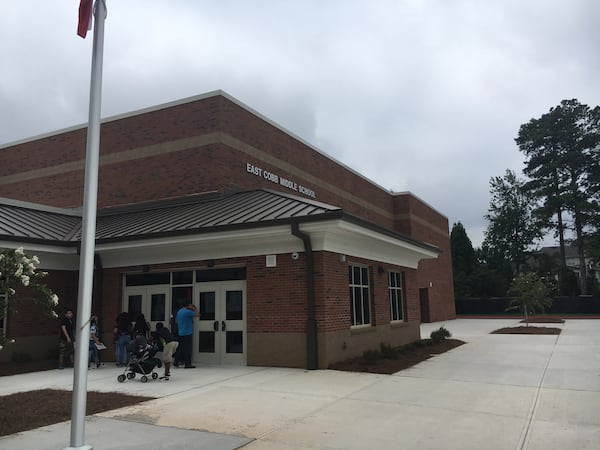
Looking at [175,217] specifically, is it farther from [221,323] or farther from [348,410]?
[348,410]

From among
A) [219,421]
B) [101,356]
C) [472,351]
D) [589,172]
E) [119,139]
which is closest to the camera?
[219,421]

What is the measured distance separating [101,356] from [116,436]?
930 cm

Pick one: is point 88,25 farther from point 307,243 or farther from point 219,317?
point 219,317

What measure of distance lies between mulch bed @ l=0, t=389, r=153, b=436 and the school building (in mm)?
4533

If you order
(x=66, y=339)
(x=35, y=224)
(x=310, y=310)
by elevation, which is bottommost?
(x=66, y=339)

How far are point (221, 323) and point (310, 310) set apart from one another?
2.83m

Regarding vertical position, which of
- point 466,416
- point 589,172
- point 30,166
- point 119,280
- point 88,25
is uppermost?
point 589,172

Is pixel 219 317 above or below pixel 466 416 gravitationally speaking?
above

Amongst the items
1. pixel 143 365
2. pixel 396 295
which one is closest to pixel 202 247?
pixel 143 365

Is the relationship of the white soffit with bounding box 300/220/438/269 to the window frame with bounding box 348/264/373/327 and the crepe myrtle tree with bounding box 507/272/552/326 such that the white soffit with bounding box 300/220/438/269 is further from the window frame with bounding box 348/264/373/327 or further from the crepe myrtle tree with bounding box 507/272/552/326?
the crepe myrtle tree with bounding box 507/272/552/326

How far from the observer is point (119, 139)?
2056cm

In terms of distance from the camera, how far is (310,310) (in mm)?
12094

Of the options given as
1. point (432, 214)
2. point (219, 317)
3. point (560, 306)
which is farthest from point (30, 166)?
point (560, 306)

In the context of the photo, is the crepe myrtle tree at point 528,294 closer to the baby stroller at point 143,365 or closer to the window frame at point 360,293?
the window frame at point 360,293
